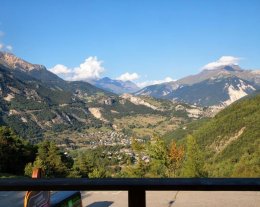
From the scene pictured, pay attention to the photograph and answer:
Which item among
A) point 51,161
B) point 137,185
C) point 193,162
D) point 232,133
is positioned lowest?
point 137,185

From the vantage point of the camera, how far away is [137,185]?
6.80 feet

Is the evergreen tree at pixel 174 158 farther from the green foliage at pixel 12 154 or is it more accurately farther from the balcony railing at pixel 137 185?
the balcony railing at pixel 137 185

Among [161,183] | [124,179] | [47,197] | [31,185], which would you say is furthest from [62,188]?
[47,197]

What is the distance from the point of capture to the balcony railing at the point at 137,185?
1.99 m

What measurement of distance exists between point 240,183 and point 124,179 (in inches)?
23.0

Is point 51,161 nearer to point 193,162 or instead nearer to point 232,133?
point 193,162

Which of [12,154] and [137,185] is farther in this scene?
[12,154]

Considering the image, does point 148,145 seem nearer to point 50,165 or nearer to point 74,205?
point 50,165

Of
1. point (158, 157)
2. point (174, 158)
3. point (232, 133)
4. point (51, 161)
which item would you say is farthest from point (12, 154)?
point (232, 133)

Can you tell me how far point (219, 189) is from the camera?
2.00 m

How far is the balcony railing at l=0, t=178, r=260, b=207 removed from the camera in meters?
1.99

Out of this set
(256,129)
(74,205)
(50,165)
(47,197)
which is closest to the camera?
(47,197)

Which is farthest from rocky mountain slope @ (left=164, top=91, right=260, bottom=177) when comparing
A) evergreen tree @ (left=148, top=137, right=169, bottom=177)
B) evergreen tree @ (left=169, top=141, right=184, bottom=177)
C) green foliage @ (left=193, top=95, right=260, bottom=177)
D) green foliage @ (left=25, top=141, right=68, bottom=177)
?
evergreen tree @ (left=148, top=137, right=169, bottom=177)

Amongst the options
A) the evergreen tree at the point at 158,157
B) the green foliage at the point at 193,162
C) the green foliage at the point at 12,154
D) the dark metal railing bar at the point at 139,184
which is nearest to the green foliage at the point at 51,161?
the green foliage at the point at 12,154
